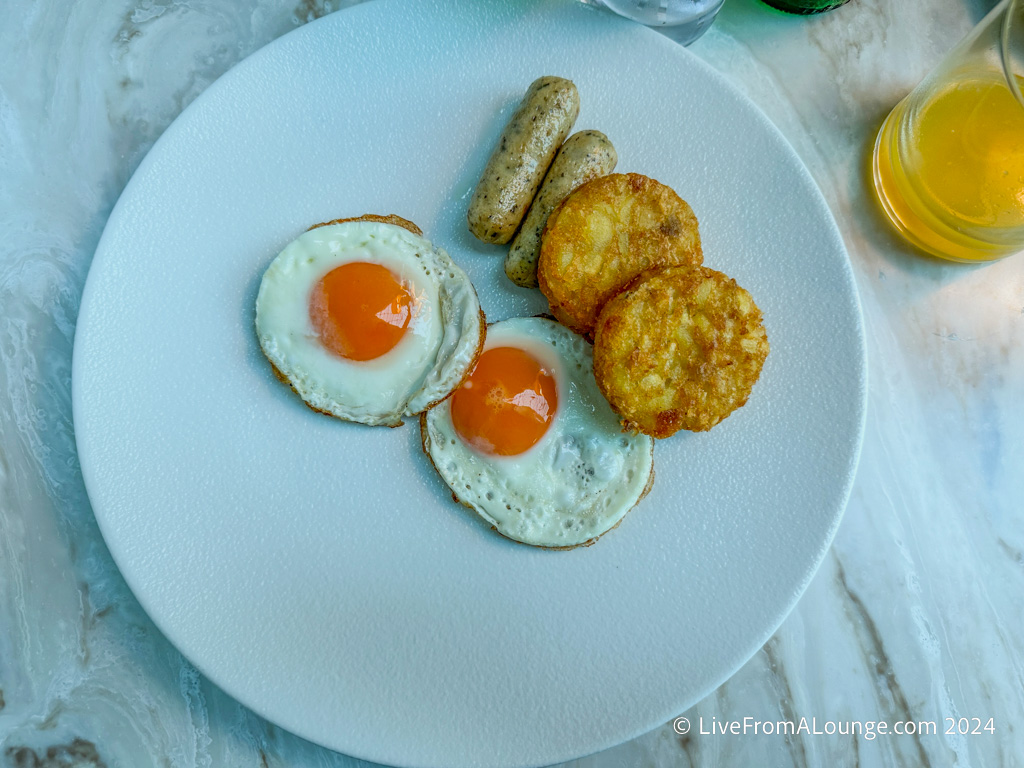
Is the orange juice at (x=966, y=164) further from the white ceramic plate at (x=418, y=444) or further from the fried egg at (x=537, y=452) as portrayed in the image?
the fried egg at (x=537, y=452)

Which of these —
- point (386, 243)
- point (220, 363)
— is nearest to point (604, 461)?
point (386, 243)

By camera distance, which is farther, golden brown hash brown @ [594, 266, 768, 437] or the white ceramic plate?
the white ceramic plate

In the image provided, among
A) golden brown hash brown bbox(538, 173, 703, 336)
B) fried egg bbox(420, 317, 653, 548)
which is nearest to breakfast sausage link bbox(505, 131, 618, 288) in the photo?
golden brown hash brown bbox(538, 173, 703, 336)

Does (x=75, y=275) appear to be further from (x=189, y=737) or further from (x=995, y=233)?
(x=995, y=233)

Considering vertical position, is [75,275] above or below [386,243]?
below

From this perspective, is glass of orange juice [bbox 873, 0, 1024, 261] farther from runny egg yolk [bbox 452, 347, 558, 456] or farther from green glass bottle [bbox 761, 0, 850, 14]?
runny egg yolk [bbox 452, 347, 558, 456]

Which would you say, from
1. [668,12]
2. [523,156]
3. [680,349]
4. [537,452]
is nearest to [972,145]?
[668,12]
